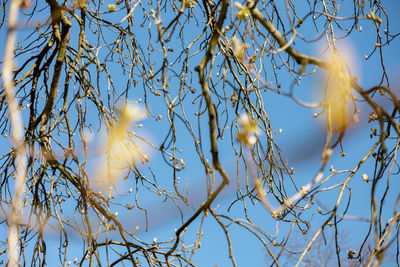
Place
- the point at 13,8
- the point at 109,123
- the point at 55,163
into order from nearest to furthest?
the point at 13,8 < the point at 55,163 < the point at 109,123

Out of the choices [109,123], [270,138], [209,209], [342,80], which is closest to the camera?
[342,80]

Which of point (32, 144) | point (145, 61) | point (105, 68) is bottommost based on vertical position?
point (32, 144)

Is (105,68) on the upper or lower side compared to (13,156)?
upper

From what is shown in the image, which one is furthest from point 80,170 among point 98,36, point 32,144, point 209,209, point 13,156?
point 98,36

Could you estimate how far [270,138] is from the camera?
7.03 ft

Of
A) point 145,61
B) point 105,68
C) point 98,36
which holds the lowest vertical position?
point 105,68

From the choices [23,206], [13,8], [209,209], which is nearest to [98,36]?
[23,206]

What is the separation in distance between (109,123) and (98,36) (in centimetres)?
74

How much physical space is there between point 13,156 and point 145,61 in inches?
36.6

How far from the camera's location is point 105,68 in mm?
2145

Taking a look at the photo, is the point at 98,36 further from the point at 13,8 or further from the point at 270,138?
the point at 13,8

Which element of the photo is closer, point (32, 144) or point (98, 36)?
point (32, 144)

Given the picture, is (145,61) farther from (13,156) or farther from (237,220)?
(237,220)

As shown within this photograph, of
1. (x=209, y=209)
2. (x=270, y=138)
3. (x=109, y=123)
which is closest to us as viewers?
(x=209, y=209)
